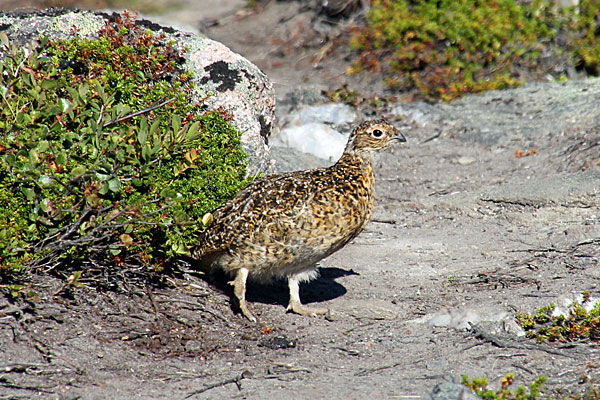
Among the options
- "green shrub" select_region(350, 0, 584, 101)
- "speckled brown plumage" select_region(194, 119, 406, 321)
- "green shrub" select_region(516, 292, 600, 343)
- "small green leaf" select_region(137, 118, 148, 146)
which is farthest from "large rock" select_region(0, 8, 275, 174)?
"green shrub" select_region(350, 0, 584, 101)

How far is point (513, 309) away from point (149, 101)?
124 inches

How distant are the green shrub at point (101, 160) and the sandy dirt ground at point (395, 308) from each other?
0.39 m

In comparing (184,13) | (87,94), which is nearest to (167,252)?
(87,94)

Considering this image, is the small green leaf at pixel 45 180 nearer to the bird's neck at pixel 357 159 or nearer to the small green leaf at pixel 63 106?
the small green leaf at pixel 63 106

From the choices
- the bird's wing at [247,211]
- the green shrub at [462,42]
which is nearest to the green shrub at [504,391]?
the bird's wing at [247,211]

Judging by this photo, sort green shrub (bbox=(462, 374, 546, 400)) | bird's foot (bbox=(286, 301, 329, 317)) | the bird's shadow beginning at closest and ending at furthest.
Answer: green shrub (bbox=(462, 374, 546, 400)) → bird's foot (bbox=(286, 301, 329, 317)) → the bird's shadow

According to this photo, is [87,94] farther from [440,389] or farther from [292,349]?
[440,389]

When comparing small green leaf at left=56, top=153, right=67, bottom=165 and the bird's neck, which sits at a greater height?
small green leaf at left=56, top=153, right=67, bottom=165

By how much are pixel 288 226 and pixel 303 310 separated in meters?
0.82

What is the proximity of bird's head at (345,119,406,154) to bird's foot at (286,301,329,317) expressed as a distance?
132 cm

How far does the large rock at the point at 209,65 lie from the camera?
5.96m

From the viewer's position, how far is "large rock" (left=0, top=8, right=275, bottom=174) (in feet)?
19.6

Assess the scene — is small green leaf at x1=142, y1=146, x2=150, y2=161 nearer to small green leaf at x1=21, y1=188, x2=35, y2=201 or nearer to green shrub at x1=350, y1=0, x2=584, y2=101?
small green leaf at x1=21, y1=188, x2=35, y2=201

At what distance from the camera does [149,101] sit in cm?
562
